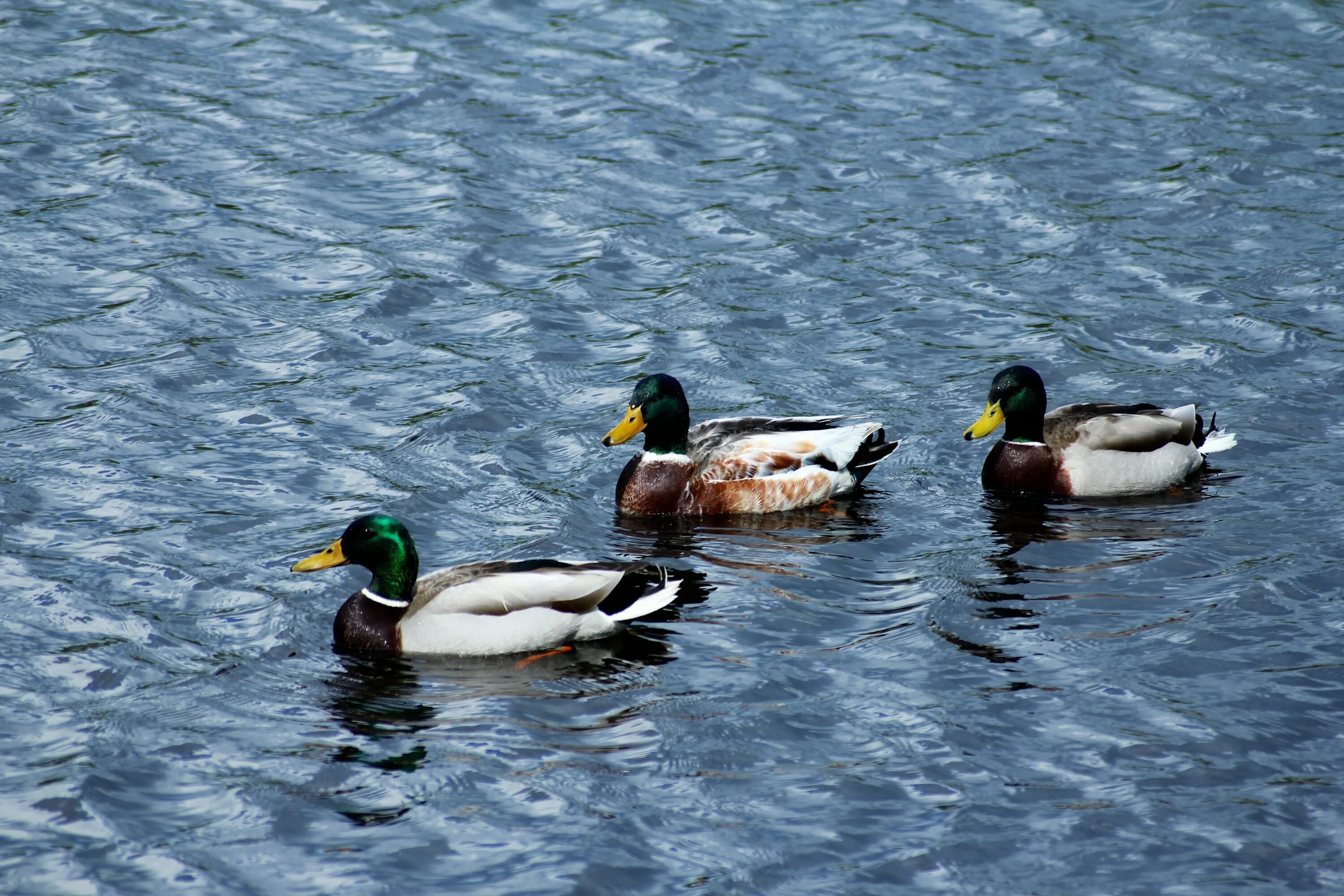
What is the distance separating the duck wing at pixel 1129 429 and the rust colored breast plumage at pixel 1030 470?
0.17 metres

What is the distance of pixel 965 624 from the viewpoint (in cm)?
830

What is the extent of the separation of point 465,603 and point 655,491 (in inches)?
93.7

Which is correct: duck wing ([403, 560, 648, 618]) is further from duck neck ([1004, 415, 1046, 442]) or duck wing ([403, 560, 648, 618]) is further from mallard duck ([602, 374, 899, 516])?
duck neck ([1004, 415, 1046, 442])

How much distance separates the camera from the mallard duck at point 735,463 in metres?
10.2

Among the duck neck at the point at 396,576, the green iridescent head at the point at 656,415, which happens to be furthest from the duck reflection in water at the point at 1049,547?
the duck neck at the point at 396,576

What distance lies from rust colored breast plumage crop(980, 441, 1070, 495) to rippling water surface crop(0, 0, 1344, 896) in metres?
0.17

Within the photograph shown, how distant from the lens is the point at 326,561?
8.33 meters

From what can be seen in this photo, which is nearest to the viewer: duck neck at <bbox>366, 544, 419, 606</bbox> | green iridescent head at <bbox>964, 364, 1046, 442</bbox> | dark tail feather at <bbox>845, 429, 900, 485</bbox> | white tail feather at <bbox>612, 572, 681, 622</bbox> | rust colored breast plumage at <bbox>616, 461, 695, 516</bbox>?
duck neck at <bbox>366, 544, 419, 606</bbox>

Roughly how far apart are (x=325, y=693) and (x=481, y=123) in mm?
9625

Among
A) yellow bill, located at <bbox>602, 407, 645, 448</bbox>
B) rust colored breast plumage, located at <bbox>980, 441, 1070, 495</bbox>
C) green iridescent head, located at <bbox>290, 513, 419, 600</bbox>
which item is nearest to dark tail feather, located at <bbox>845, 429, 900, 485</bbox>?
rust colored breast plumage, located at <bbox>980, 441, 1070, 495</bbox>

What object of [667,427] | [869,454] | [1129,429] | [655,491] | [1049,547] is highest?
[1129,429]

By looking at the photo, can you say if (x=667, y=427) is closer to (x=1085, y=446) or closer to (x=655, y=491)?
(x=655, y=491)

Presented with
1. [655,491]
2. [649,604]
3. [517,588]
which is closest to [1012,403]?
[655,491]

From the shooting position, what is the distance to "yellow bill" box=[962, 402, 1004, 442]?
10523 mm
